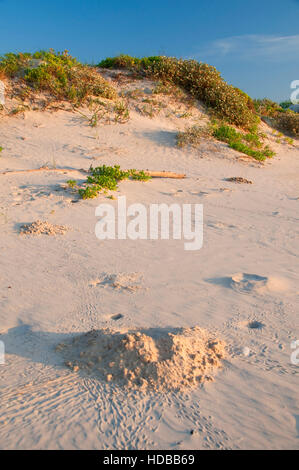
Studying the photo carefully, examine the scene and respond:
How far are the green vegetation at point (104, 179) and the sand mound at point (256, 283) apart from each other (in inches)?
133

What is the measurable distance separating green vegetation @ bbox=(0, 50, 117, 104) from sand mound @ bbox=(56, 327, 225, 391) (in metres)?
10.4

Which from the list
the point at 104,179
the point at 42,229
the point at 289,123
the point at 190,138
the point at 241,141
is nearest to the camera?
the point at 42,229

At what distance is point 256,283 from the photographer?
3.79 meters

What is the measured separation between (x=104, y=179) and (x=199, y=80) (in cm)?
952

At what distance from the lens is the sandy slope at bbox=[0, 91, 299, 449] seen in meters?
2.10

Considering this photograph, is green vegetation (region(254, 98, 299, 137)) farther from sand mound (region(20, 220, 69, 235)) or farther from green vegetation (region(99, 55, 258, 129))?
sand mound (region(20, 220, 69, 235))

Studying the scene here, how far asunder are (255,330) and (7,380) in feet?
6.87

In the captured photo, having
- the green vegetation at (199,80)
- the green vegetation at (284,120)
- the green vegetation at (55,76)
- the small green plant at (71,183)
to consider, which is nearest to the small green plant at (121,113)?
the green vegetation at (55,76)

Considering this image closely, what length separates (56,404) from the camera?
2244mm

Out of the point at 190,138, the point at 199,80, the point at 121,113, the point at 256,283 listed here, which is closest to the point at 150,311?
the point at 256,283

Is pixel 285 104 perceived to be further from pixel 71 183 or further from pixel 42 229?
pixel 42 229

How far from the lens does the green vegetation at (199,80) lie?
44.7 ft

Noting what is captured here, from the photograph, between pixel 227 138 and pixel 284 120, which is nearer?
pixel 227 138

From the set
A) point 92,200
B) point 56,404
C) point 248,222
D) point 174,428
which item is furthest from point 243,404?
point 92,200
